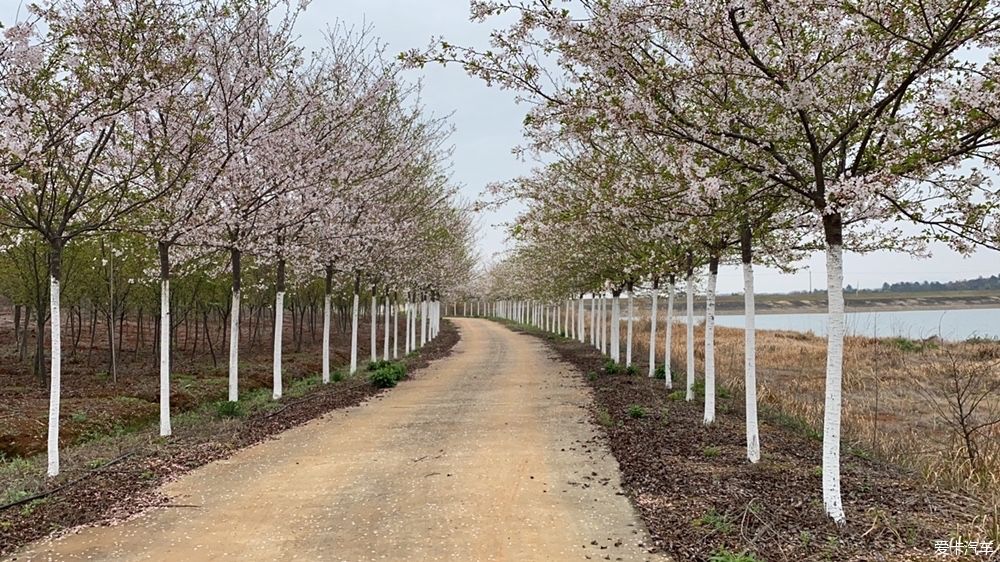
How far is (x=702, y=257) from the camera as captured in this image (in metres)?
10.3

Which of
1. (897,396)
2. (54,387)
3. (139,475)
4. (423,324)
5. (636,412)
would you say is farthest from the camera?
(423,324)

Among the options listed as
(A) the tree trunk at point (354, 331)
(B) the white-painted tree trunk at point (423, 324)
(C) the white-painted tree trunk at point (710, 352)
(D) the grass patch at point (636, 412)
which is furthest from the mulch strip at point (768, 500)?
(B) the white-painted tree trunk at point (423, 324)

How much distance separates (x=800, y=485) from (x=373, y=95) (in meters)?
9.48

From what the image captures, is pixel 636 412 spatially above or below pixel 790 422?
above

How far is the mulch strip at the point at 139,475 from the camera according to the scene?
554 cm

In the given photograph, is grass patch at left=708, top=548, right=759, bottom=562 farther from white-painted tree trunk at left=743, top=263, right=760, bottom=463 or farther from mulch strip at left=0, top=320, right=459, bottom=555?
mulch strip at left=0, top=320, right=459, bottom=555

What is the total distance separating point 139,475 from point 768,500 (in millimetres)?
6163

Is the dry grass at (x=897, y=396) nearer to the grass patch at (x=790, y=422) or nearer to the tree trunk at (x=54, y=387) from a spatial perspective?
the grass patch at (x=790, y=422)

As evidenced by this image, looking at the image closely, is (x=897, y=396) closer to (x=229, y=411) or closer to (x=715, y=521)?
(x=715, y=521)

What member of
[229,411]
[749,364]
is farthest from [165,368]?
[749,364]

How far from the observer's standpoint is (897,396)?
14.9 meters

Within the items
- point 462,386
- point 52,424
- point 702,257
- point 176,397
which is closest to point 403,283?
point 462,386

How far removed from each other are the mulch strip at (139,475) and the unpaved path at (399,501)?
23 cm

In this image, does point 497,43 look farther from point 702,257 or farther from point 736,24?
point 702,257
